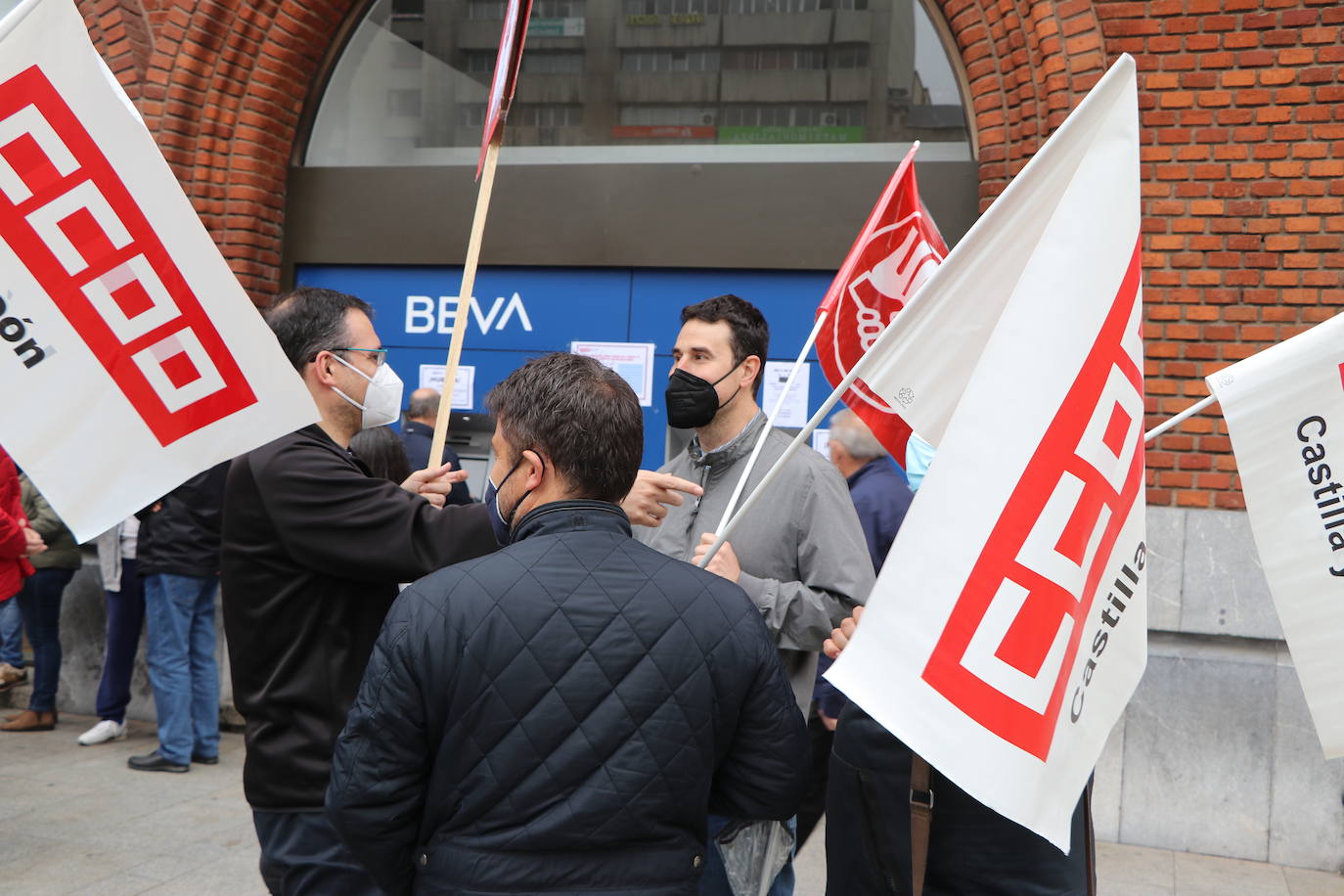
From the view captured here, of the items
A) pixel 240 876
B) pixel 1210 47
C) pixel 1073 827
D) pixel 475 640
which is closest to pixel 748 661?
pixel 475 640

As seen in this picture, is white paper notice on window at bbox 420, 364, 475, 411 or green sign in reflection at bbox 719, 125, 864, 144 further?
white paper notice on window at bbox 420, 364, 475, 411

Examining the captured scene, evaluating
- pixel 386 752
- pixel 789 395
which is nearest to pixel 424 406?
pixel 789 395

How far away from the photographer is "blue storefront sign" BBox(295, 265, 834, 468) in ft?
22.1

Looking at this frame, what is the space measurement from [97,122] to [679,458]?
5.77 feet

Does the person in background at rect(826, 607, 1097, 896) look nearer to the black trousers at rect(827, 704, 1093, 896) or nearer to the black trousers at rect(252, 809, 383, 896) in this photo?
the black trousers at rect(827, 704, 1093, 896)

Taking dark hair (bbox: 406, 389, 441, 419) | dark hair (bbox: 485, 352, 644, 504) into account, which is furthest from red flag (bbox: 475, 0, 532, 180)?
dark hair (bbox: 406, 389, 441, 419)

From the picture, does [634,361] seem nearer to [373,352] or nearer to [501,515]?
[373,352]

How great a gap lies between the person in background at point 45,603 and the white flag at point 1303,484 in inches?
248

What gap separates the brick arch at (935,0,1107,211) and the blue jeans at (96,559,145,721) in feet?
16.5

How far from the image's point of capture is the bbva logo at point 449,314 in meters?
7.18

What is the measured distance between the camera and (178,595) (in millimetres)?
A: 6410

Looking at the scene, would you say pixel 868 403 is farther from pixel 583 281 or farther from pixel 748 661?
pixel 583 281

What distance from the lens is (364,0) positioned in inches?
298

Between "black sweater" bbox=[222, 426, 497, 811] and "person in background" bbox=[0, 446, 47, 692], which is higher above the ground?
"black sweater" bbox=[222, 426, 497, 811]
